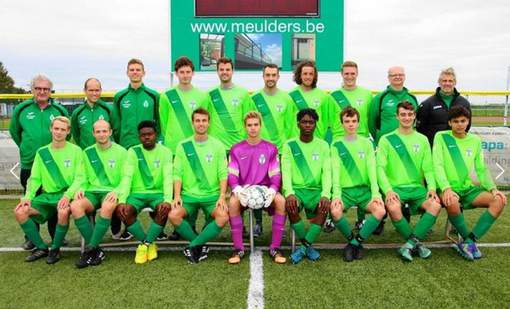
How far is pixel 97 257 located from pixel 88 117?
5.18 feet

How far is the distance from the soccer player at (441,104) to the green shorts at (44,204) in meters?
3.93

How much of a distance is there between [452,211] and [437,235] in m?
0.97

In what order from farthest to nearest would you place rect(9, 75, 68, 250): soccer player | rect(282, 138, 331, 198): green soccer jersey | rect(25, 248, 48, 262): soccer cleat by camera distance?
rect(9, 75, 68, 250): soccer player < rect(282, 138, 331, 198): green soccer jersey < rect(25, 248, 48, 262): soccer cleat

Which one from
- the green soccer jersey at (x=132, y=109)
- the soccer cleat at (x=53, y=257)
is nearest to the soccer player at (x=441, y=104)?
the green soccer jersey at (x=132, y=109)

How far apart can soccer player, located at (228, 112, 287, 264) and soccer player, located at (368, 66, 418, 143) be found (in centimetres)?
137

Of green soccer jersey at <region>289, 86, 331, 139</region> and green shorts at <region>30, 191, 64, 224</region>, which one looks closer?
green shorts at <region>30, 191, 64, 224</region>

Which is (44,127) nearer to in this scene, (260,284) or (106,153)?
(106,153)

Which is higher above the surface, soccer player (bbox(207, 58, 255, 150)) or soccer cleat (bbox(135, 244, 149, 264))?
soccer player (bbox(207, 58, 255, 150))

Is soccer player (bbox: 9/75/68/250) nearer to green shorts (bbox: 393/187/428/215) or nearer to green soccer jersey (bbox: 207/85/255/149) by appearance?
green soccer jersey (bbox: 207/85/255/149)

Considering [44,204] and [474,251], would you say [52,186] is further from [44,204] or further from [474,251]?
[474,251]

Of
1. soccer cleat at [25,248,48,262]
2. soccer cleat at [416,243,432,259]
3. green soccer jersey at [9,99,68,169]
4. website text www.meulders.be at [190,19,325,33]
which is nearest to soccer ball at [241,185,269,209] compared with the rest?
soccer cleat at [416,243,432,259]

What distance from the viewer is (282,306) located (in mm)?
2994

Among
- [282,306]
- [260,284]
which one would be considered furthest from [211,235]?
[282,306]

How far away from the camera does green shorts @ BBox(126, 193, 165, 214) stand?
13.3ft
